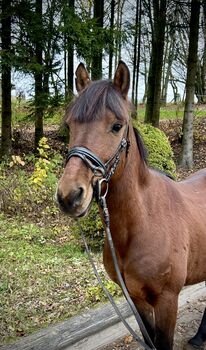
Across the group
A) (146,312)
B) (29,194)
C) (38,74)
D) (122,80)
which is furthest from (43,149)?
(122,80)

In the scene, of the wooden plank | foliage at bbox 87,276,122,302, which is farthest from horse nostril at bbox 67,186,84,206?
foliage at bbox 87,276,122,302

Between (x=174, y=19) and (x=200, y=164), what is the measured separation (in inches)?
208

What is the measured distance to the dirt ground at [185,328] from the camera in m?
3.21

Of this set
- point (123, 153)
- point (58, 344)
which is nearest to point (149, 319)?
point (58, 344)

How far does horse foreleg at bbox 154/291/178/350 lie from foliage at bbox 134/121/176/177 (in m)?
2.76

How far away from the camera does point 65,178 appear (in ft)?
5.32

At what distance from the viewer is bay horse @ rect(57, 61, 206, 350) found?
5.59ft

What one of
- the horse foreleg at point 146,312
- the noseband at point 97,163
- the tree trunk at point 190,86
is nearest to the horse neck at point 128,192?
the noseband at point 97,163

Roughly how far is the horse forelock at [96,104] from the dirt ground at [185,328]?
7.26 ft

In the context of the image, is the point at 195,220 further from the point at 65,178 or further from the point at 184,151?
the point at 184,151

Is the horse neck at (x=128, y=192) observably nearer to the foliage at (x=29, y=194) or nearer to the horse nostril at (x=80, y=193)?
the horse nostril at (x=80, y=193)

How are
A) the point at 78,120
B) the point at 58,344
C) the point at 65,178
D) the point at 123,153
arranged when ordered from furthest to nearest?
1. the point at 58,344
2. the point at 123,153
3. the point at 78,120
4. the point at 65,178

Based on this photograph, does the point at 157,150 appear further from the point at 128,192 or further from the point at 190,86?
the point at 190,86

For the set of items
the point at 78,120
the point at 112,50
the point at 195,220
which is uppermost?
the point at 112,50
